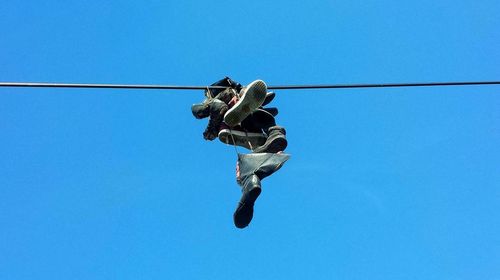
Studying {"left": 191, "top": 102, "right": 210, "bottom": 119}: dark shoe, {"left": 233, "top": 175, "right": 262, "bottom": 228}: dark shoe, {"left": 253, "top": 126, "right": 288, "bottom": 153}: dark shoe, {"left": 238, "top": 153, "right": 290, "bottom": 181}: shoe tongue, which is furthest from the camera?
{"left": 191, "top": 102, "right": 210, "bottom": 119}: dark shoe

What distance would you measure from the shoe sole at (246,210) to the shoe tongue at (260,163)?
24 cm

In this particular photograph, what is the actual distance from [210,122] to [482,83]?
2622mm

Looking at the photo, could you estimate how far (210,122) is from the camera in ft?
23.0

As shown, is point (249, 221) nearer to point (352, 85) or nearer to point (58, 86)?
point (352, 85)

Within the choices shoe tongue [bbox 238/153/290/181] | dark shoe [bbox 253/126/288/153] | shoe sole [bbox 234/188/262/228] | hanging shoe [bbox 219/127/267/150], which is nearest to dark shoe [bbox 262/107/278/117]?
hanging shoe [bbox 219/127/267/150]

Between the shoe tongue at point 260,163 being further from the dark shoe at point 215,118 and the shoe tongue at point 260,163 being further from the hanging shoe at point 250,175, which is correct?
the dark shoe at point 215,118

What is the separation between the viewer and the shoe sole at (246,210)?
6059mm

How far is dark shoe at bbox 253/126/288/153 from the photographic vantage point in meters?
6.70

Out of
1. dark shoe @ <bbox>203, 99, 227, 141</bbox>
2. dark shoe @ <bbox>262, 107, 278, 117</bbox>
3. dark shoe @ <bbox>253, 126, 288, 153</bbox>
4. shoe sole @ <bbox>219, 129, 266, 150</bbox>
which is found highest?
dark shoe @ <bbox>262, 107, 278, 117</bbox>

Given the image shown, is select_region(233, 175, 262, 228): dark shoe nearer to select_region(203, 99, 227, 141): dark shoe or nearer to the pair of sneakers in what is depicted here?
the pair of sneakers

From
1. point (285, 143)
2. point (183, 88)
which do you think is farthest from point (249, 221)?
point (183, 88)

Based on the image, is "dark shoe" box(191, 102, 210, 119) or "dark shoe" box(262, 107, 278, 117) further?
"dark shoe" box(262, 107, 278, 117)

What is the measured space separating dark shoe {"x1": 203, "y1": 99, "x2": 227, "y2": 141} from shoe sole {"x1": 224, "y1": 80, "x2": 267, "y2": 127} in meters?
0.15

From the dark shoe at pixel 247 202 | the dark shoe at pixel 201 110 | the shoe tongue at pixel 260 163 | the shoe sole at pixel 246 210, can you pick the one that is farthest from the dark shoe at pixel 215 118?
the shoe sole at pixel 246 210
